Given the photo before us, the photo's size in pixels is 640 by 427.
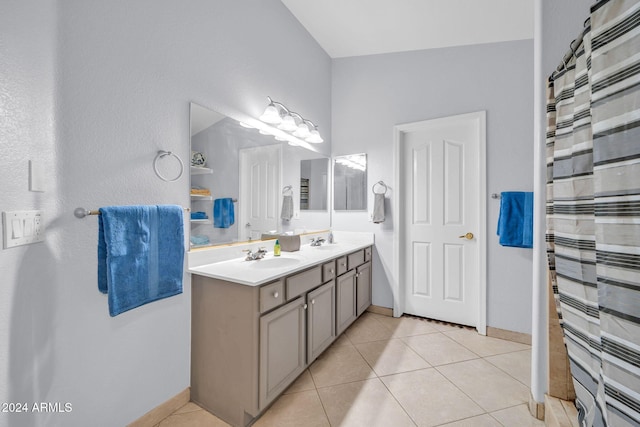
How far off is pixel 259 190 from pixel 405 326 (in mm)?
2003

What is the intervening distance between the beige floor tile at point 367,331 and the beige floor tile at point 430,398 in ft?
1.82

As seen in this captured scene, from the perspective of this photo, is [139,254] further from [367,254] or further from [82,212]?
[367,254]

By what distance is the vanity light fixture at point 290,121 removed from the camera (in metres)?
2.21

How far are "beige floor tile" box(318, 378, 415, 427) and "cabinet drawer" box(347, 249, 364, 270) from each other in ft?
3.18

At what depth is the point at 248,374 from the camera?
1437 millimetres

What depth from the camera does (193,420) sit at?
150 centimetres

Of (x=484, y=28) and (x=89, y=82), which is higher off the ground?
(x=484, y=28)

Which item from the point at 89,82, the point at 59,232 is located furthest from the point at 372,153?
the point at 59,232

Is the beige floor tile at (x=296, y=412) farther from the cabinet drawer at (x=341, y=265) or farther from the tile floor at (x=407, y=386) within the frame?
the cabinet drawer at (x=341, y=265)

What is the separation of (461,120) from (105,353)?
10.5ft


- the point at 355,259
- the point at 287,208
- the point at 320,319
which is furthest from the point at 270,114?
the point at 320,319

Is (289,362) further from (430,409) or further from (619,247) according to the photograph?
(619,247)

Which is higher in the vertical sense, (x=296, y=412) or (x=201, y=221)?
(x=201, y=221)

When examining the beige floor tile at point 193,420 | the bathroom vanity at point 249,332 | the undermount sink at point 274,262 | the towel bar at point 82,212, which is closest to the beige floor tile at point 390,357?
the bathroom vanity at point 249,332
